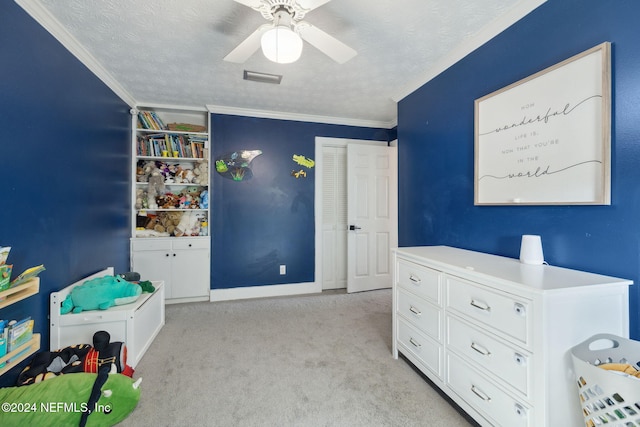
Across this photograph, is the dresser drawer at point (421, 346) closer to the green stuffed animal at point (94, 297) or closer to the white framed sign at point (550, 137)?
the white framed sign at point (550, 137)

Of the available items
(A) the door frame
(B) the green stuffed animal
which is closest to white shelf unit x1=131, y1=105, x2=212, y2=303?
(B) the green stuffed animal

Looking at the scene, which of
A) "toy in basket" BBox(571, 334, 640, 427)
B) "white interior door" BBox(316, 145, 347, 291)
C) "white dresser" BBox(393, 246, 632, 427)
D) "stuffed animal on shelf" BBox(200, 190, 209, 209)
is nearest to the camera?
"toy in basket" BBox(571, 334, 640, 427)

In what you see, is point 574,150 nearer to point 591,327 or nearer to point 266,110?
point 591,327

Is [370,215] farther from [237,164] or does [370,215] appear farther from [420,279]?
[420,279]

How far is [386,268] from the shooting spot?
13.1 ft

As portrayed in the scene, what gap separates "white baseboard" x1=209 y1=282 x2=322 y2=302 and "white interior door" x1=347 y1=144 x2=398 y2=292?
0.54 metres

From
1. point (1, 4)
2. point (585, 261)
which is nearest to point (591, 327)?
point (585, 261)

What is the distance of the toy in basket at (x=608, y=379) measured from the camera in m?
0.88

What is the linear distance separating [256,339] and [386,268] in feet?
7.14

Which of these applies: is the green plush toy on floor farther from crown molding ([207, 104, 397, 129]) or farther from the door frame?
crown molding ([207, 104, 397, 129])

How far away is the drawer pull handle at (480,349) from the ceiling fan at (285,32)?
1711mm

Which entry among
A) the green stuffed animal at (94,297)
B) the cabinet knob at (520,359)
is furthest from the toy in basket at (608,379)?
the green stuffed animal at (94,297)

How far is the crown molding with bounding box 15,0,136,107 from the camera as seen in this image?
1.64 metres

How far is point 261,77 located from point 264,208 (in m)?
1.63
